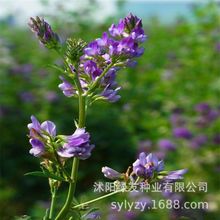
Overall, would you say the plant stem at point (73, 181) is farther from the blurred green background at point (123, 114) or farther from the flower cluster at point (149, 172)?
the blurred green background at point (123, 114)

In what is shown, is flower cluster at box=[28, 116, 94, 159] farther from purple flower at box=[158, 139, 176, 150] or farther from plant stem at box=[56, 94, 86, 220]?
purple flower at box=[158, 139, 176, 150]

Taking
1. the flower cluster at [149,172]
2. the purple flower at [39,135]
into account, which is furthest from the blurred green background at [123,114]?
the purple flower at [39,135]

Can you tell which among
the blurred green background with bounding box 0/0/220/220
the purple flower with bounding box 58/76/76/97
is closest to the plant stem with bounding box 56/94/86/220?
the purple flower with bounding box 58/76/76/97

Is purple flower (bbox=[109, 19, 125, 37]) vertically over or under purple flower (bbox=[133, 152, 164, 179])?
over

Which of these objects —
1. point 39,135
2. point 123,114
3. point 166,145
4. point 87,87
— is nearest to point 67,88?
point 87,87

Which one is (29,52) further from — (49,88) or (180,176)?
(180,176)

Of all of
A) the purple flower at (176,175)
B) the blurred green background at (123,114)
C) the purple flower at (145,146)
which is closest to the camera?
the purple flower at (176,175)

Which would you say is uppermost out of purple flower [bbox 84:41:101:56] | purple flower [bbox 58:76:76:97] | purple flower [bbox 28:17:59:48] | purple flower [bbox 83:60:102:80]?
purple flower [bbox 28:17:59:48]
